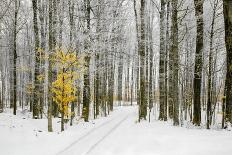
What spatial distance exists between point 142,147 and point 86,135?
577cm

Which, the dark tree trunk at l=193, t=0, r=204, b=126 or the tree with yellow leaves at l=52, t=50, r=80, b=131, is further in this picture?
the tree with yellow leaves at l=52, t=50, r=80, b=131

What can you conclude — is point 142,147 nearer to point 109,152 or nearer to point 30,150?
point 109,152

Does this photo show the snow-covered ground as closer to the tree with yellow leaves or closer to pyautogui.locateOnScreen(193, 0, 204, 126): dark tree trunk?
the tree with yellow leaves

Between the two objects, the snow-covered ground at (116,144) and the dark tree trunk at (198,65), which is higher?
the dark tree trunk at (198,65)

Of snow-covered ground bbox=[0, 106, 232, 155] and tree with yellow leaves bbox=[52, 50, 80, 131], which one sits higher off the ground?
tree with yellow leaves bbox=[52, 50, 80, 131]

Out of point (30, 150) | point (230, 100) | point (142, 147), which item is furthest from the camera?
Result: point (30, 150)

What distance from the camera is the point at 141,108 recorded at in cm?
2233

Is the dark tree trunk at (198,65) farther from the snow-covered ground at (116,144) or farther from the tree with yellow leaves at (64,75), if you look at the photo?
the tree with yellow leaves at (64,75)

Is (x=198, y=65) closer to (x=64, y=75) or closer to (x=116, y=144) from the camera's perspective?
(x=116, y=144)

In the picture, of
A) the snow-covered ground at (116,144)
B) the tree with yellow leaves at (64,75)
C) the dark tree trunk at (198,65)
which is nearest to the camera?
the snow-covered ground at (116,144)

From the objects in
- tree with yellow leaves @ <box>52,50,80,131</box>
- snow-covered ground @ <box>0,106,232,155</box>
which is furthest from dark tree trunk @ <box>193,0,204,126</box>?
tree with yellow leaves @ <box>52,50,80,131</box>

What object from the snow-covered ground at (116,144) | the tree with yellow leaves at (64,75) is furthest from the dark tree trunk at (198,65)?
the tree with yellow leaves at (64,75)

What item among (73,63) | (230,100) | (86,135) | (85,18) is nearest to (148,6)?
(85,18)

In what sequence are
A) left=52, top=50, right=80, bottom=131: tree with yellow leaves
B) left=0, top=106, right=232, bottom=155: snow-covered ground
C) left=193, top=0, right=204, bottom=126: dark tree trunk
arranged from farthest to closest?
left=52, top=50, right=80, bottom=131: tree with yellow leaves
left=193, top=0, right=204, bottom=126: dark tree trunk
left=0, top=106, right=232, bottom=155: snow-covered ground
